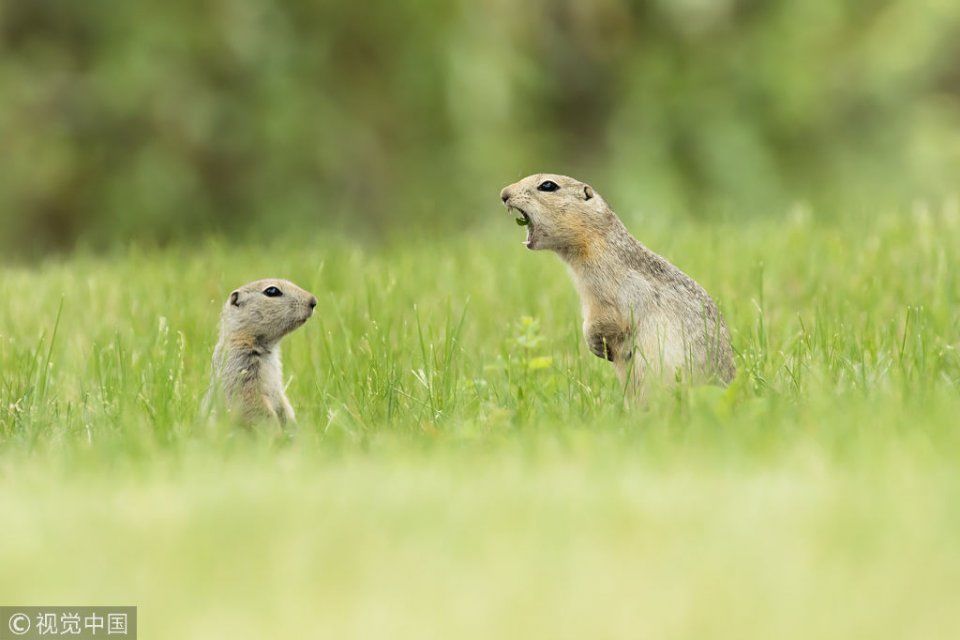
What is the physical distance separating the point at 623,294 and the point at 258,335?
139cm

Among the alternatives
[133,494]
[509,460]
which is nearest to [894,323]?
[509,460]

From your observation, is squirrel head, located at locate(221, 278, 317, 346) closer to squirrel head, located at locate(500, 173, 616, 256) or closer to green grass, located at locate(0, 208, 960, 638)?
green grass, located at locate(0, 208, 960, 638)

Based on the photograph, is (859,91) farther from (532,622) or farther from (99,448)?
(532,622)

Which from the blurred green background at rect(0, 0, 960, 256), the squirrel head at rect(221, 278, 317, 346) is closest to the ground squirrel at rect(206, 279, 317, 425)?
the squirrel head at rect(221, 278, 317, 346)

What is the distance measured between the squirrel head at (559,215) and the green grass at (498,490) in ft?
1.09

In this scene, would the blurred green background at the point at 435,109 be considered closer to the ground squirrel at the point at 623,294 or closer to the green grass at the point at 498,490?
the green grass at the point at 498,490

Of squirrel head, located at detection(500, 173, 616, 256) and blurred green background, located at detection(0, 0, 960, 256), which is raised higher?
blurred green background, located at detection(0, 0, 960, 256)

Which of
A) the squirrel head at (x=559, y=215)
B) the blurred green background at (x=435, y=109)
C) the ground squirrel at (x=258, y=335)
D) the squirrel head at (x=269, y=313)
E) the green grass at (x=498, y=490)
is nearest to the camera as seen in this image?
the green grass at (x=498, y=490)

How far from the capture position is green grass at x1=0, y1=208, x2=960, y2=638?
2619 millimetres

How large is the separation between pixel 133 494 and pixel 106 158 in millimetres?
10359

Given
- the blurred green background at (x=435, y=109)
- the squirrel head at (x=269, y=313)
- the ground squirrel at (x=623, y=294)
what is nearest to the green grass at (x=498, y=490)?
the ground squirrel at (x=623, y=294)

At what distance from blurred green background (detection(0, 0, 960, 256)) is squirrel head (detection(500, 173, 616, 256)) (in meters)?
7.68

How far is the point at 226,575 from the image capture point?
282 centimetres

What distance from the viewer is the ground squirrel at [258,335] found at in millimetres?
5016
